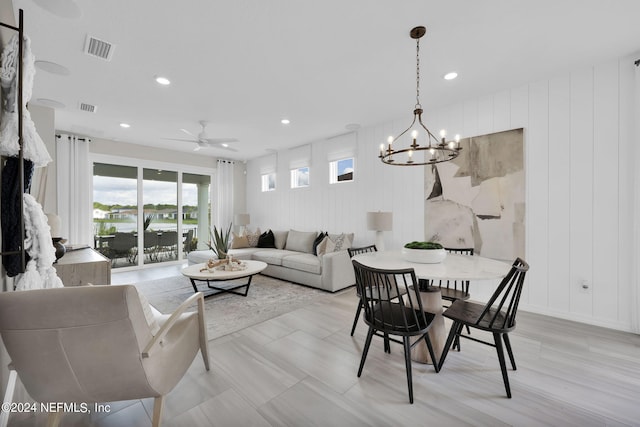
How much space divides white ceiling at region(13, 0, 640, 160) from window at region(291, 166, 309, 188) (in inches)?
80.9

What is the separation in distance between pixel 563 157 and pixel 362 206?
2.64m

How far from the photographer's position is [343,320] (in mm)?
2893

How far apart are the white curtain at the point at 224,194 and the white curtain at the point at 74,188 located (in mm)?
2476

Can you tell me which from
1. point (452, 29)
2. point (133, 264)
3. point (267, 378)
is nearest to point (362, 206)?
point (452, 29)

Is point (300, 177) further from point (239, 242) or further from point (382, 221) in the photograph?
point (382, 221)

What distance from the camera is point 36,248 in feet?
4.73

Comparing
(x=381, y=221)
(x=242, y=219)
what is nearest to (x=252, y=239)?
(x=242, y=219)

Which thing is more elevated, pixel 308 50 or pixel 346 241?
pixel 308 50

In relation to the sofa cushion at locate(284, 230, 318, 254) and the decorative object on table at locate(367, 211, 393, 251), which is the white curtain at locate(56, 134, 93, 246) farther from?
the decorative object on table at locate(367, 211, 393, 251)

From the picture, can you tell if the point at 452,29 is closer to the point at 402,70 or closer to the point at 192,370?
the point at 402,70

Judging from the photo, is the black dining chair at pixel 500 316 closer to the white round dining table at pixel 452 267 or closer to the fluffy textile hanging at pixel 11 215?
the white round dining table at pixel 452 267

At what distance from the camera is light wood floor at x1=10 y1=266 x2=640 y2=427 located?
1.52m

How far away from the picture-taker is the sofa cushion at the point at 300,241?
5.06 meters

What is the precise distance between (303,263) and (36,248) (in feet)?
10.2
